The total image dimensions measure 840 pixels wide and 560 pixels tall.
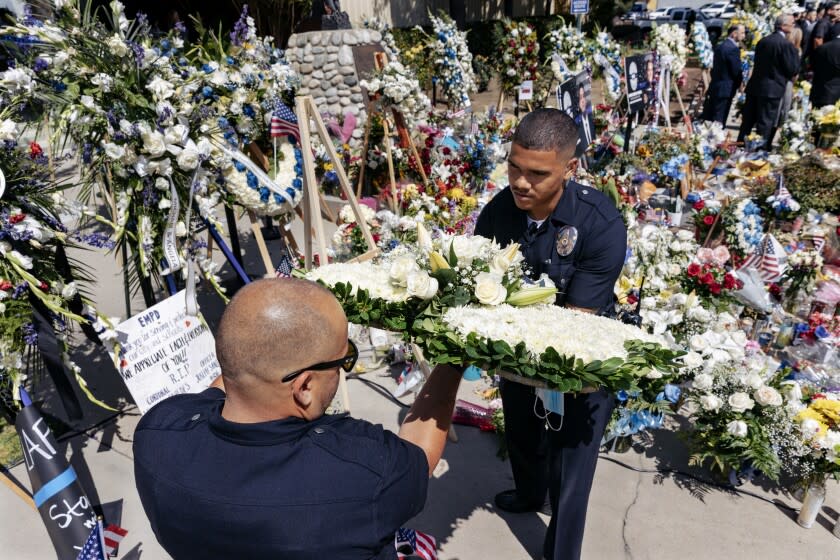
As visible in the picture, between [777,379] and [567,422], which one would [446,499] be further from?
[777,379]

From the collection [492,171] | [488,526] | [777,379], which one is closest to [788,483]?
[777,379]

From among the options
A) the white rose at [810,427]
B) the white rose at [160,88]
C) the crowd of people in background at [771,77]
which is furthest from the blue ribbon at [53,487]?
the crowd of people in background at [771,77]

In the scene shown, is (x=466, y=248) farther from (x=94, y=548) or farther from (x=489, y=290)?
(x=94, y=548)

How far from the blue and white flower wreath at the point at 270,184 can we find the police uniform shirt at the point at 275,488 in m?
2.75

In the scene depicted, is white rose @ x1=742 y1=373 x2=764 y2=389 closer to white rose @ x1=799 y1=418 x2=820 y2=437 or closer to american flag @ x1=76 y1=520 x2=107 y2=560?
white rose @ x1=799 y1=418 x2=820 y2=437

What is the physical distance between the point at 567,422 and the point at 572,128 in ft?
3.96

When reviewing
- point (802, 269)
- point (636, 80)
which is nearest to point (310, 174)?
point (802, 269)

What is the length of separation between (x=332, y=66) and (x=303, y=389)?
866cm

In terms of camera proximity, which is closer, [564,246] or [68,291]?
[564,246]

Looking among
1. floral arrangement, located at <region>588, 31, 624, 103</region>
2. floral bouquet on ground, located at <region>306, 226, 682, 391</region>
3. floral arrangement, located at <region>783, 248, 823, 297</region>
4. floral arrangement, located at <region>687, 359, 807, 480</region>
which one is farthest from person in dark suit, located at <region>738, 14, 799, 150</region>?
floral bouquet on ground, located at <region>306, 226, 682, 391</region>

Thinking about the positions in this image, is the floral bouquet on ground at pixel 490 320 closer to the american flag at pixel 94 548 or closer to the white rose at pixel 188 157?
the white rose at pixel 188 157

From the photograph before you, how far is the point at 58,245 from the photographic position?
301 centimetres

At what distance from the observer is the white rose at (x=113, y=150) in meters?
2.87

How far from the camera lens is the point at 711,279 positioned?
13.2 feet
